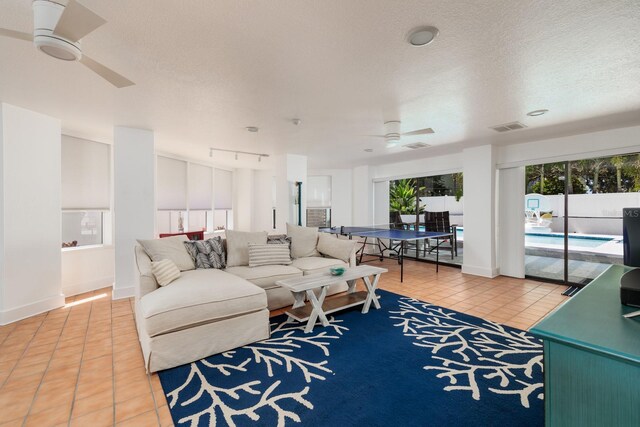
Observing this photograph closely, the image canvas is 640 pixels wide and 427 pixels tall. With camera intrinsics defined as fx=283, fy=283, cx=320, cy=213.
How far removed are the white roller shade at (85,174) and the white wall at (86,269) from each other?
0.71m

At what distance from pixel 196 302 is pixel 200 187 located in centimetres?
522

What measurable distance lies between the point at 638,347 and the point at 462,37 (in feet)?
6.35

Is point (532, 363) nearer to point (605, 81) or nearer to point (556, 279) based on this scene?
point (605, 81)

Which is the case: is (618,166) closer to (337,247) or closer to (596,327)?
(337,247)

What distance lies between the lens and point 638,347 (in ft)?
2.94

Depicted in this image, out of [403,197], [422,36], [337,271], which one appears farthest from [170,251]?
[403,197]

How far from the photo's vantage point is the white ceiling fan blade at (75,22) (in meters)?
1.33

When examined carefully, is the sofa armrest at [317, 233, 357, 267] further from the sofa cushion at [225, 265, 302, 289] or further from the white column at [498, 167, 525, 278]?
the white column at [498, 167, 525, 278]

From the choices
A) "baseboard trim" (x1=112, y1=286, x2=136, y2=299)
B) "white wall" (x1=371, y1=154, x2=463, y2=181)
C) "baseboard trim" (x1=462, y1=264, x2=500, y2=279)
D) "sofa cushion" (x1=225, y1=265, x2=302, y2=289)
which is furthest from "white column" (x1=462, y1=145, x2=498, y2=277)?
"baseboard trim" (x1=112, y1=286, x2=136, y2=299)

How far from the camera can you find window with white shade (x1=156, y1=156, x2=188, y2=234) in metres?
5.97

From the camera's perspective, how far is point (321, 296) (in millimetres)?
3061

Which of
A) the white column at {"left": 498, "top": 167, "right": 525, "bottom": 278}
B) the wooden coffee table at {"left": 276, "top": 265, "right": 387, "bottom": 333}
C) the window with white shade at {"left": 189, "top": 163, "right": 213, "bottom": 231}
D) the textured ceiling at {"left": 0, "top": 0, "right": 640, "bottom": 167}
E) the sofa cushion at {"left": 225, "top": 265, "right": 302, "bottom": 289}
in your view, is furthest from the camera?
the window with white shade at {"left": 189, "top": 163, "right": 213, "bottom": 231}

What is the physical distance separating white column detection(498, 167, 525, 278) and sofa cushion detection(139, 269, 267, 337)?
477cm

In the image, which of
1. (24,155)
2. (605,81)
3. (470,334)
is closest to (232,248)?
(24,155)
